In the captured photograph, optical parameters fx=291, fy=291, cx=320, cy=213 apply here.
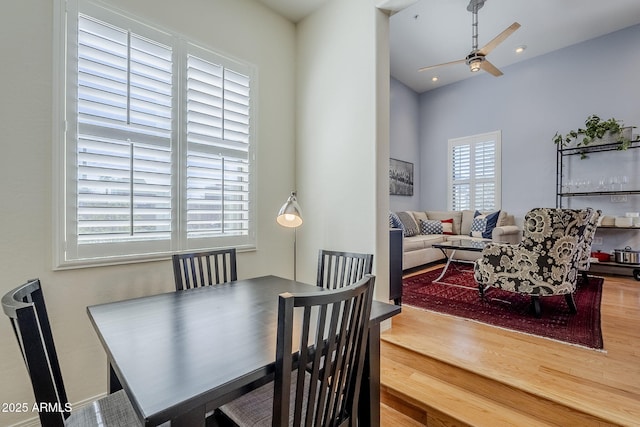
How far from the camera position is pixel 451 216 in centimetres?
592

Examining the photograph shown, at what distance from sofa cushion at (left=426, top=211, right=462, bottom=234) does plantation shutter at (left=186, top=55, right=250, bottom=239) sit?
4.58 metres

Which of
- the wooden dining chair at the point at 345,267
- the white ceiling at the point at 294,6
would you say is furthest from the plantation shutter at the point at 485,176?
the wooden dining chair at the point at 345,267

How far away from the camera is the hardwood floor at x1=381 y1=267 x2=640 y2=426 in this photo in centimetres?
153

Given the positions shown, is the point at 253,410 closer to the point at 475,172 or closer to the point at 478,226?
the point at 478,226

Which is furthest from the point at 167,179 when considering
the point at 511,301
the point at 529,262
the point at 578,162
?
the point at 578,162

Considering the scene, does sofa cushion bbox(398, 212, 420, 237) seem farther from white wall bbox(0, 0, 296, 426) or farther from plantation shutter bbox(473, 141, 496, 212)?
white wall bbox(0, 0, 296, 426)

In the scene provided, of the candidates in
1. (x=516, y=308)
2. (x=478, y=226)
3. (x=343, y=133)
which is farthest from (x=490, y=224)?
(x=343, y=133)

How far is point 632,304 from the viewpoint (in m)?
3.00

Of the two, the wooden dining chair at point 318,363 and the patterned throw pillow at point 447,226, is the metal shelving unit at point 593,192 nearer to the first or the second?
the patterned throw pillow at point 447,226

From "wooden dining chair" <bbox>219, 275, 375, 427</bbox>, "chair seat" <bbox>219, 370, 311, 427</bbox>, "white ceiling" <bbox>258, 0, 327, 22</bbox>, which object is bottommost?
"chair seat" <bbox>219, 370, 311, 427</bbox>

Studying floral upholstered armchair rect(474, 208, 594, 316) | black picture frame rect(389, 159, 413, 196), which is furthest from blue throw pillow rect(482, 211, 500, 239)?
floral upholstered armchair rect(474, 208, 594, 316)

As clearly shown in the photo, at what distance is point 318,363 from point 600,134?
571 cm

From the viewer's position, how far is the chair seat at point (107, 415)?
109cm

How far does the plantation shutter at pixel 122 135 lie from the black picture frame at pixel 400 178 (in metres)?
4.45
